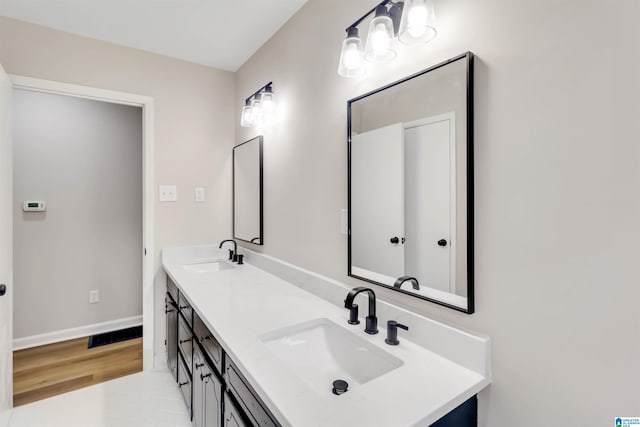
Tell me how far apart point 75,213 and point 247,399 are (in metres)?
2.74

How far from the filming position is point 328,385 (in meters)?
1.05

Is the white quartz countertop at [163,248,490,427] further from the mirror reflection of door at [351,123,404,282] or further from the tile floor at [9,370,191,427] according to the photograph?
the tile floor at [9,370,191,427]

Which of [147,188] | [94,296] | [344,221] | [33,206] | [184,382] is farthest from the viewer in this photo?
[94,296]

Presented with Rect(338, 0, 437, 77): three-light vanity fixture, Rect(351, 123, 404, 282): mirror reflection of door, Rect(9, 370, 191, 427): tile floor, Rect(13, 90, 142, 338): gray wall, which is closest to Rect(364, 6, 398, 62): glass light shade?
Rect(338, 0, 437, 77): three-light vanity fixture

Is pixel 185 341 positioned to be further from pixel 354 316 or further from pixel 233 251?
pixel 354 316

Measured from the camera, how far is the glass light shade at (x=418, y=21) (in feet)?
3.27

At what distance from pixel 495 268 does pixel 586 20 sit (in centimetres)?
64

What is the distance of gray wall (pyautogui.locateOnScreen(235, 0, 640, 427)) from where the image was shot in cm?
69

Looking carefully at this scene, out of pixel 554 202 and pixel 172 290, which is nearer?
pixel 554 202

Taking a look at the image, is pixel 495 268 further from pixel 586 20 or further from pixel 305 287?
pixel 305 287

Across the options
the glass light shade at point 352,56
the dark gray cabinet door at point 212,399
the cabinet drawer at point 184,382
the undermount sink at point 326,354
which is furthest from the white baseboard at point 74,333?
the glass light shade at point 352,56

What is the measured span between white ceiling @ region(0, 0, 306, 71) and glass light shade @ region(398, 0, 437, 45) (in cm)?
A: 93

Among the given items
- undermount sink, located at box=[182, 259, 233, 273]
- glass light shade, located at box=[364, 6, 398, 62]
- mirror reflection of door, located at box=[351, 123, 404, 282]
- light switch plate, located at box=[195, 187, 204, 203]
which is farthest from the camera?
light switch plate, located at box=[195, 187, 204, 203]

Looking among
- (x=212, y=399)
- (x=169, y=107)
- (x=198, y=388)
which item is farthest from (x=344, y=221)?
(x=169, y=107)
